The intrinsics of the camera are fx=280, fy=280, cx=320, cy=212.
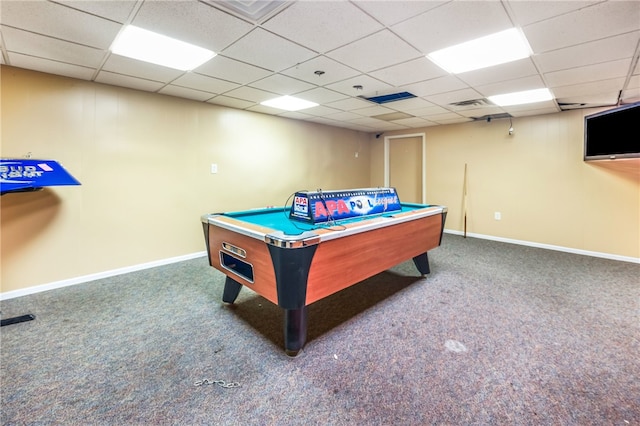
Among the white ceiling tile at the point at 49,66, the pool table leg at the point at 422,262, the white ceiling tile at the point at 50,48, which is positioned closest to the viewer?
the white ceiling tile at the point at 50,48

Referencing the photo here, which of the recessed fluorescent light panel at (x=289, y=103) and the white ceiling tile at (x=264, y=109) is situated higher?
the white ceiling tile at (x=264, y=109)

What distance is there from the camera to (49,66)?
2.47 meters

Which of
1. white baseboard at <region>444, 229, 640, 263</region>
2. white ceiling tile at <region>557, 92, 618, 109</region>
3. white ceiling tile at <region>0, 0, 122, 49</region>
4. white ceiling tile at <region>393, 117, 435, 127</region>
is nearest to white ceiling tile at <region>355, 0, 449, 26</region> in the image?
white ceiling tile at <region>0, 0, 122, 49</region>

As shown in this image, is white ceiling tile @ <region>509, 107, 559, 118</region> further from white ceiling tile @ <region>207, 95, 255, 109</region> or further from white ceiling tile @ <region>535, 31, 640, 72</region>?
white ceiling tile @ <region>207, 95, 255, 109</region>

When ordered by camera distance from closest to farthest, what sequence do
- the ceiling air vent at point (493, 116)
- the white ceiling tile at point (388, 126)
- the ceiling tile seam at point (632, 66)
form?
the ceiling tile seam at point (632, 66) < the ceiling air vent at point (493, 116) < the white ceiling tile at point (388, 126)

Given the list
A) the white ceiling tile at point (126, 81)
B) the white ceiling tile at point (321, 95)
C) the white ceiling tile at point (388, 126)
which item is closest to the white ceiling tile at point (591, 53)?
the white ceiling tile at point (321, 95)

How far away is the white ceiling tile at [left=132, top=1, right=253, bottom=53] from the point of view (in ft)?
5.34

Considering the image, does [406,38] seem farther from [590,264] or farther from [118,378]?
[590,264]

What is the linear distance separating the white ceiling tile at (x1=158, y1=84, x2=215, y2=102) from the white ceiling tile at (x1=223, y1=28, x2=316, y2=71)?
1198 mm

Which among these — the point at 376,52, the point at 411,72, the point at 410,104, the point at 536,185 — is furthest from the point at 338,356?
the point at 536,185

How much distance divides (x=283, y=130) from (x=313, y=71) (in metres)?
2.19

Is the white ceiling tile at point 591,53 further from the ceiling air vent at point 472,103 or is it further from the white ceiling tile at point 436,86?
the ceiling air vent at point 472,103

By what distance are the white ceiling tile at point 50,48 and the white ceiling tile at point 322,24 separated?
1.52 metres

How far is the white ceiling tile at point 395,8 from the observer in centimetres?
157
